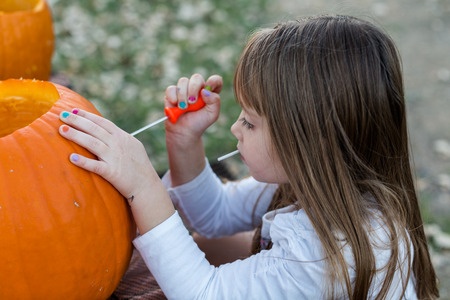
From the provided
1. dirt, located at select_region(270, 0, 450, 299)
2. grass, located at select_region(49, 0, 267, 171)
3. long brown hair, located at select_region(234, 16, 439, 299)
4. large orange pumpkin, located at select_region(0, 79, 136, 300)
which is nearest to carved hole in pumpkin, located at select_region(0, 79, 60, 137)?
large orange pumpkin, located at select_region(0, 79, 136, 300)

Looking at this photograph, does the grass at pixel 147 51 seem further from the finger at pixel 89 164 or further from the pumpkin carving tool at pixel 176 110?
the finger at pixel 89 164

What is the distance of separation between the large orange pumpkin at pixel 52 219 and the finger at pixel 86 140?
0.05ft

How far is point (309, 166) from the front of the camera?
1469 mm

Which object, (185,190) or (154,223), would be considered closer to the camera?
(154,223)

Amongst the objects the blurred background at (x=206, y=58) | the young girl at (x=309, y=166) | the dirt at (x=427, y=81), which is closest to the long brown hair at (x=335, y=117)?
the young girl at (x=309, y=166)

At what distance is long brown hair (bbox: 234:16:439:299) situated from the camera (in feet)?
4.70

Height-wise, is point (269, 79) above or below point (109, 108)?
above

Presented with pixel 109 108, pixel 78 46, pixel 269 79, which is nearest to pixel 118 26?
pixel 78 46

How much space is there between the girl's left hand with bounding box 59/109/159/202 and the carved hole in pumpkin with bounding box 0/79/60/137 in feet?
0.53

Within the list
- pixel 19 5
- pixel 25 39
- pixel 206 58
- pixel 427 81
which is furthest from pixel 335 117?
pixel 427 81

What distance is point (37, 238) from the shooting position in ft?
4.33

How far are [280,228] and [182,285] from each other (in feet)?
0.83

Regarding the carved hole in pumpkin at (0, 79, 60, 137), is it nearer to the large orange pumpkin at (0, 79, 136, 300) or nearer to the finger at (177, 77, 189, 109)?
the large orange pumpkin at (0, 79, 136, 300)

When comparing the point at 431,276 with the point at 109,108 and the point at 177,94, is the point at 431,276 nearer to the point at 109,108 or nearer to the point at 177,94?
the point at 177,94
